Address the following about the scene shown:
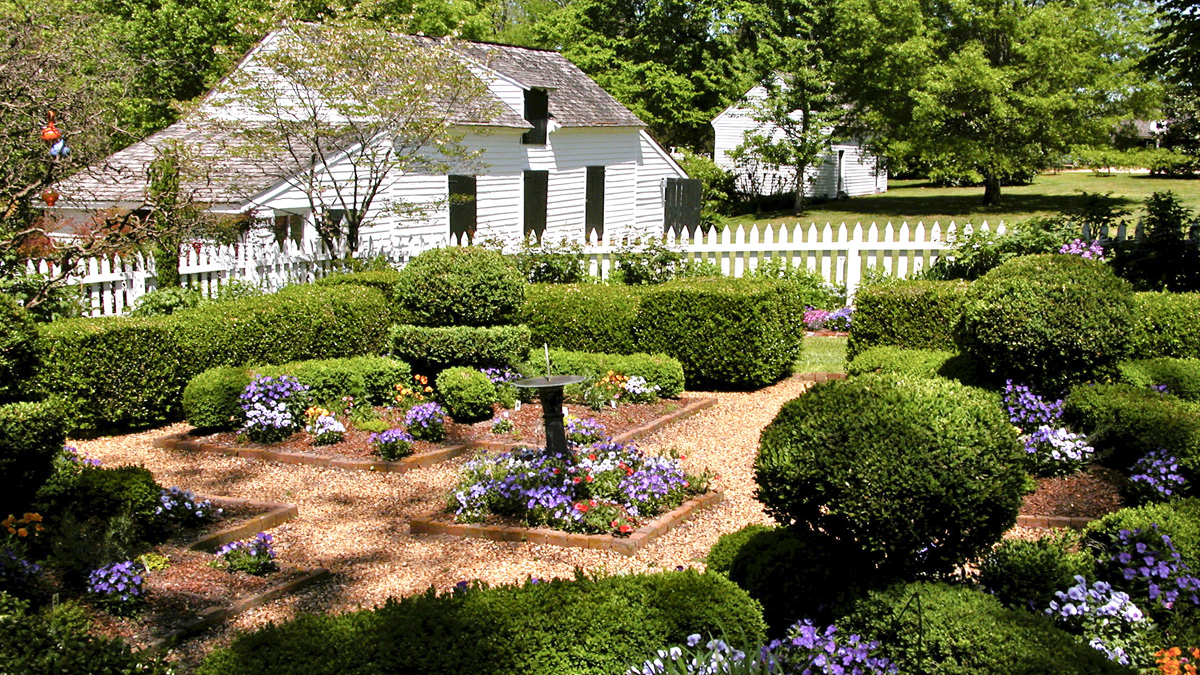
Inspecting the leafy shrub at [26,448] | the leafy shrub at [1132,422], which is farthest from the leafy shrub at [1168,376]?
the leafy shrub at [26,448]

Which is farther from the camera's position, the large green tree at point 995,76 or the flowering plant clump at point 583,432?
the large green tree at point 995,76

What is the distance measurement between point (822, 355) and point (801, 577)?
7.66 metres

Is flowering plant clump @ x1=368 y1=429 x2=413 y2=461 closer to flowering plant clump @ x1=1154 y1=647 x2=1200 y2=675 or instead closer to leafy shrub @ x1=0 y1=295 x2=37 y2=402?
leafy shrub @ x1=0 y1=295 x2=37 y2=402

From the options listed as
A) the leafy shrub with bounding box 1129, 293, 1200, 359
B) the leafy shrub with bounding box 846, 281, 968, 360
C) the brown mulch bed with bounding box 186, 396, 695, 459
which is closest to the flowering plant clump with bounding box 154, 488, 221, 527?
the brown mulch bed with bounding box 186, 396, 695, 459

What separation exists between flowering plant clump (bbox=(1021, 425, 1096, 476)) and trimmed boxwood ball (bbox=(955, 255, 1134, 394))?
1.92ft

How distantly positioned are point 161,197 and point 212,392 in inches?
137

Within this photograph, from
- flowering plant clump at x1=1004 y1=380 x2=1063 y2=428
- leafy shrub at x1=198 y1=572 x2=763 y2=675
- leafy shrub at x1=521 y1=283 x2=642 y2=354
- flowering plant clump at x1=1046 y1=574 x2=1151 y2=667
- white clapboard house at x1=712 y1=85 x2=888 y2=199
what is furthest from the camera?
white clapboard house at x1=712 y1=85 x2=888 y2=199

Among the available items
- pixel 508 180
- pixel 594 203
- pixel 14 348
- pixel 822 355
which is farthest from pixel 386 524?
pixel 594 203

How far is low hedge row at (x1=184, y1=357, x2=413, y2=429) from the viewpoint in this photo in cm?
816

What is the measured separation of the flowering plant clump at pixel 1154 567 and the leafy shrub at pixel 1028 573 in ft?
0.59

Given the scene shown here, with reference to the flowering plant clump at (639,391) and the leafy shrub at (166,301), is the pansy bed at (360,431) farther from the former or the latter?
the leafy shrub at (166,301)

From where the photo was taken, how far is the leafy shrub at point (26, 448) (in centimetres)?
475

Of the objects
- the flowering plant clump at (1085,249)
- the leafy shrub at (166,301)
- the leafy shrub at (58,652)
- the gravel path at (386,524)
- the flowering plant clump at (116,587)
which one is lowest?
the gravel path at (386,524)

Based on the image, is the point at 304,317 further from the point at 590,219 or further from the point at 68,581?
the point at 590,219
